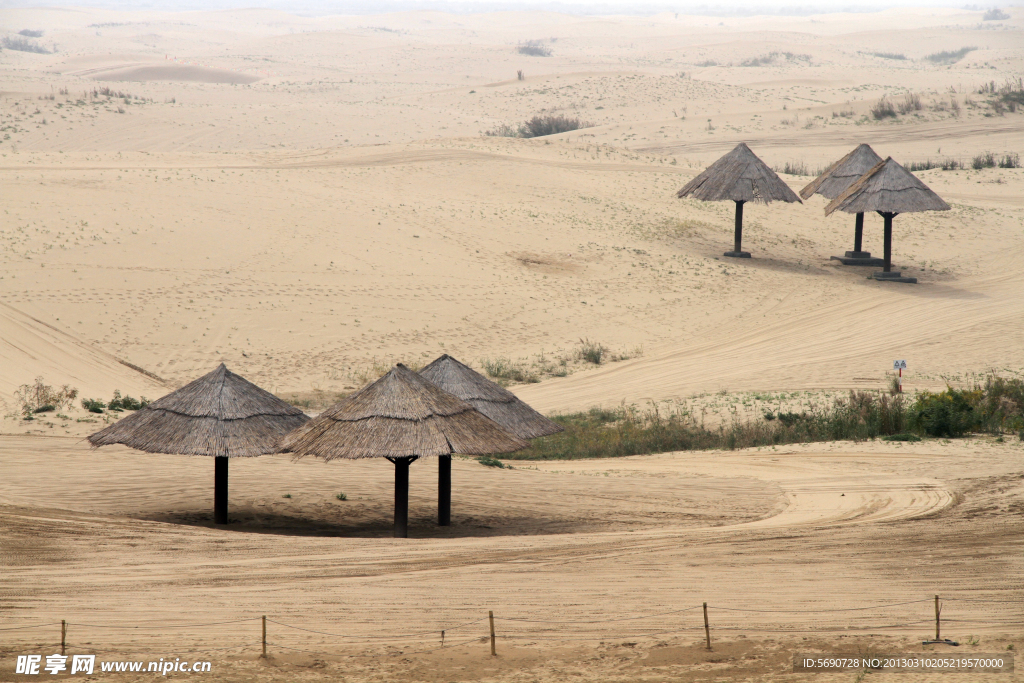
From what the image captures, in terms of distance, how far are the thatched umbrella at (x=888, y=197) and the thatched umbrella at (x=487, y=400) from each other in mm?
15374

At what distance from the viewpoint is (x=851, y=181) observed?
2802cm

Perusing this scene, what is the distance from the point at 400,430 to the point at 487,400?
83.4 inches

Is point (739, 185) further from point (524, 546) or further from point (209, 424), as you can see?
point (209, 424)

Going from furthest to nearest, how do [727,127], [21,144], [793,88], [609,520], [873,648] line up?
[793,88] → [727,127] → [21,144] → [609,520] → [873,648]

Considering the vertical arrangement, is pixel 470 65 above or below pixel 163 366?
above

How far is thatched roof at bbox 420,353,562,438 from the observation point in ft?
41.7

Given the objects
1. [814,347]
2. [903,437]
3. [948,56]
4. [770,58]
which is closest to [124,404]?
[903,437]

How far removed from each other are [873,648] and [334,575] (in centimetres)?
481

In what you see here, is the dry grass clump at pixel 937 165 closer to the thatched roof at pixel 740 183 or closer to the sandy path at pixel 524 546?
the thatched roof at pixel 740 183

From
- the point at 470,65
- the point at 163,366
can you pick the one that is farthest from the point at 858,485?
the point at 470,65

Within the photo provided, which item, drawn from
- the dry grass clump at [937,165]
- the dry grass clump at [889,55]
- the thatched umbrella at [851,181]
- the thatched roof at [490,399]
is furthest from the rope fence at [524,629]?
the dry grass clump at [889,55]

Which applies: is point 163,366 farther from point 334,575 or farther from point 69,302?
point 334,575

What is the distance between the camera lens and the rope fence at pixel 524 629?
8.12 metres

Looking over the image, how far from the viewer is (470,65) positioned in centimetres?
7931
